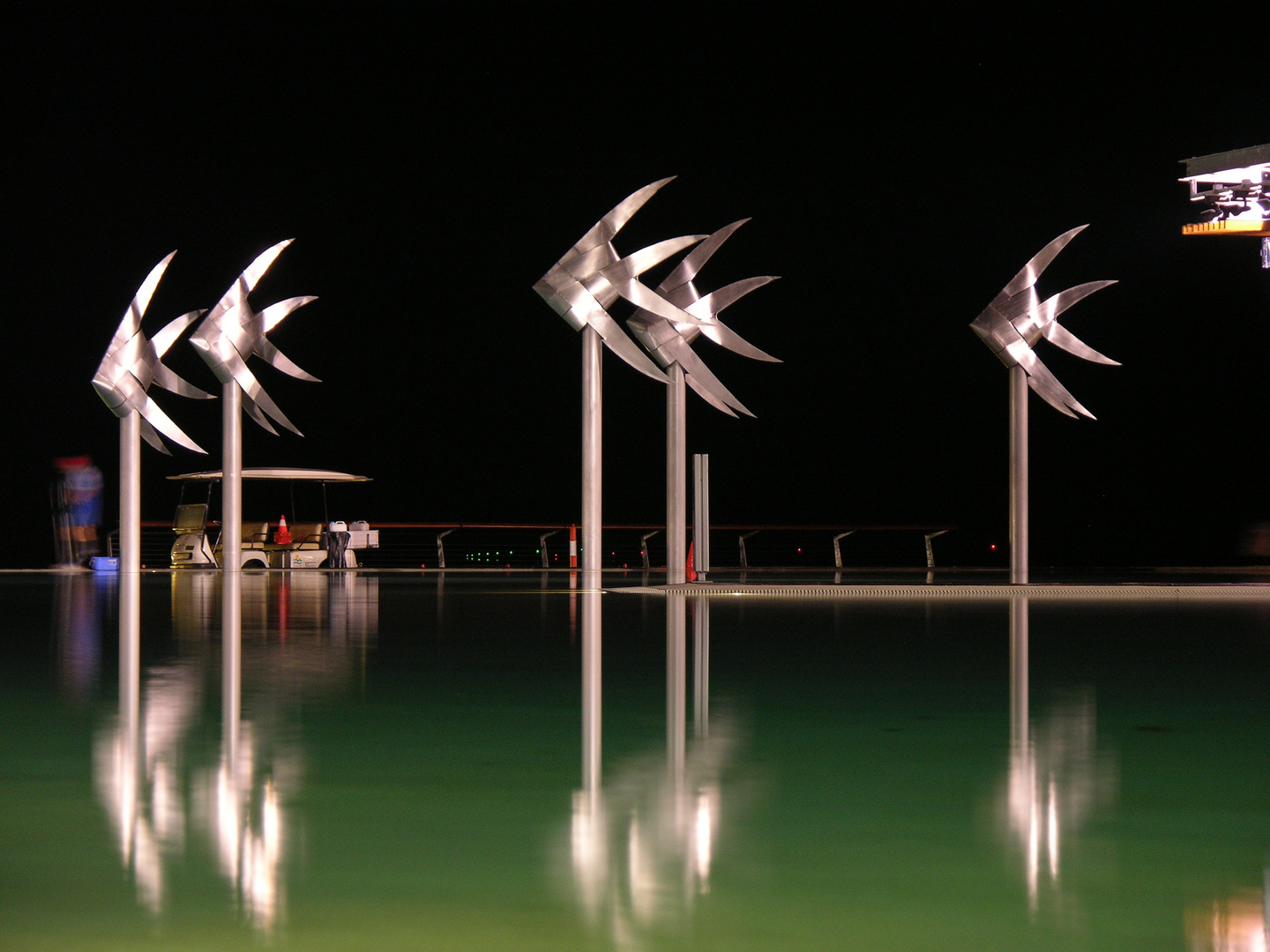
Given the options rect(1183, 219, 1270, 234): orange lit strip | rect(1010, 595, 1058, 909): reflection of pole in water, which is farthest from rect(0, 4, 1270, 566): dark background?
rect(1010, 595, 1058, 909): reflection of pole in water

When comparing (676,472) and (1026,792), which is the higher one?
(676,472)

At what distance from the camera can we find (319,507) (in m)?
49.0

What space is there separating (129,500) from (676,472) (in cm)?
829

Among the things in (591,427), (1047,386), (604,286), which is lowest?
(591,427)

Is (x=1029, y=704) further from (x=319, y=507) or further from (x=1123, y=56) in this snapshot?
(x=319, y=507)

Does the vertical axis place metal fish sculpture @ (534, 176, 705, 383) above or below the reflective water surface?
above

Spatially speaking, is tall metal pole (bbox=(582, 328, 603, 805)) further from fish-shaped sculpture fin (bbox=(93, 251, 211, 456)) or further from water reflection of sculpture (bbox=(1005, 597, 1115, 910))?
water reflection of sculpture (bbox=(1005, 597, 1115, 910))

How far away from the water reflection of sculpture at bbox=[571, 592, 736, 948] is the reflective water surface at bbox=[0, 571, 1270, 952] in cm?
1

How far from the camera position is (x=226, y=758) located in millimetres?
5301

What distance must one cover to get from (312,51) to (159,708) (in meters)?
29.0

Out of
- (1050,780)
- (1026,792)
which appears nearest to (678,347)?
(1050,780)

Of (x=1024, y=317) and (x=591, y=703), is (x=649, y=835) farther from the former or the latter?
(x=1024, y=317)

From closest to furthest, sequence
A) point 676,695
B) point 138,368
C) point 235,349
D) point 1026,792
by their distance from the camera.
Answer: point 1026,792 < point 676,695 < point 235,349 < point 138,368

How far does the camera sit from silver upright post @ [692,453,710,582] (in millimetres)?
19422
